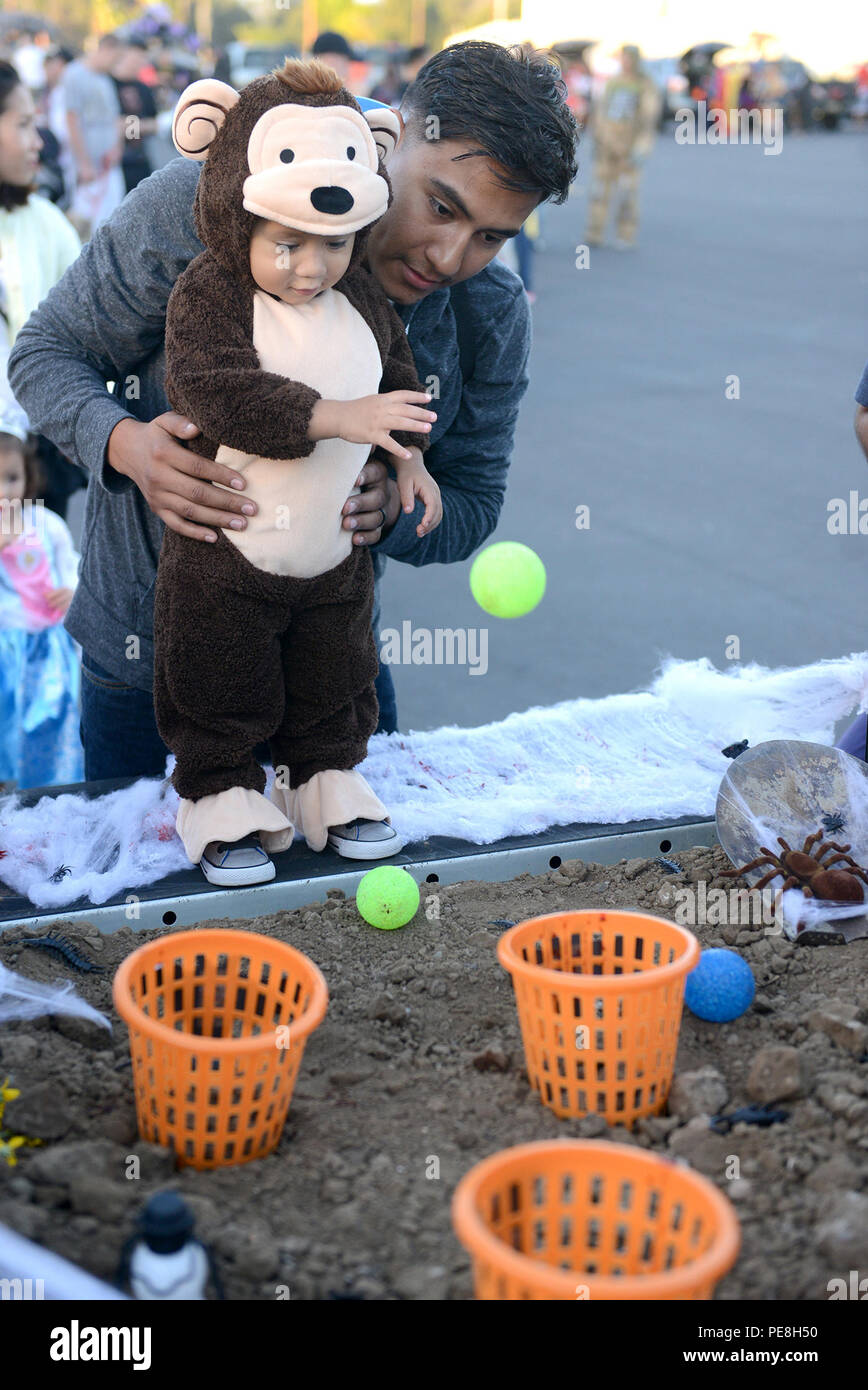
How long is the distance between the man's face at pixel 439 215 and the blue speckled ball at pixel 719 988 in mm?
1086

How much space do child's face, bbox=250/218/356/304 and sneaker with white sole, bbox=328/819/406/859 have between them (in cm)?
86

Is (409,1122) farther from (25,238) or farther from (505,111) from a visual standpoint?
(25,238)

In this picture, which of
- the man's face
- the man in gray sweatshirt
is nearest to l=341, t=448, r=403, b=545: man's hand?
the man in gray sweatshirt

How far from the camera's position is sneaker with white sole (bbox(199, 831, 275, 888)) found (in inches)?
81.4

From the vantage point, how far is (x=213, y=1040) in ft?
4.48

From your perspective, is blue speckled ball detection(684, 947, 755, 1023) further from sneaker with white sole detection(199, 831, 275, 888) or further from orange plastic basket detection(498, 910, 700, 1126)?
sneaker with white sole detection(199, 831, 275, 888)

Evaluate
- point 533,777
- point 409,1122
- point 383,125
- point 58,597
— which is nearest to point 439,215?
point 383,125

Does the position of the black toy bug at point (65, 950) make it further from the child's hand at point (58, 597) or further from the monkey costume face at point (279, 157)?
the child's hand at point (58, 597)

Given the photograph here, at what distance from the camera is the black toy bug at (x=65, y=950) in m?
1.86

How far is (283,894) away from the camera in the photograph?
82.7 inches

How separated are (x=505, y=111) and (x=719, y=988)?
1.28m

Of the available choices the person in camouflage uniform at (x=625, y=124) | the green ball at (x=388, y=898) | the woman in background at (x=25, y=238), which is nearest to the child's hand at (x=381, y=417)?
the green ball at (x=388, y=898)

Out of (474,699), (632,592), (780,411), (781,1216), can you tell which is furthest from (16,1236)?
(780,411)
